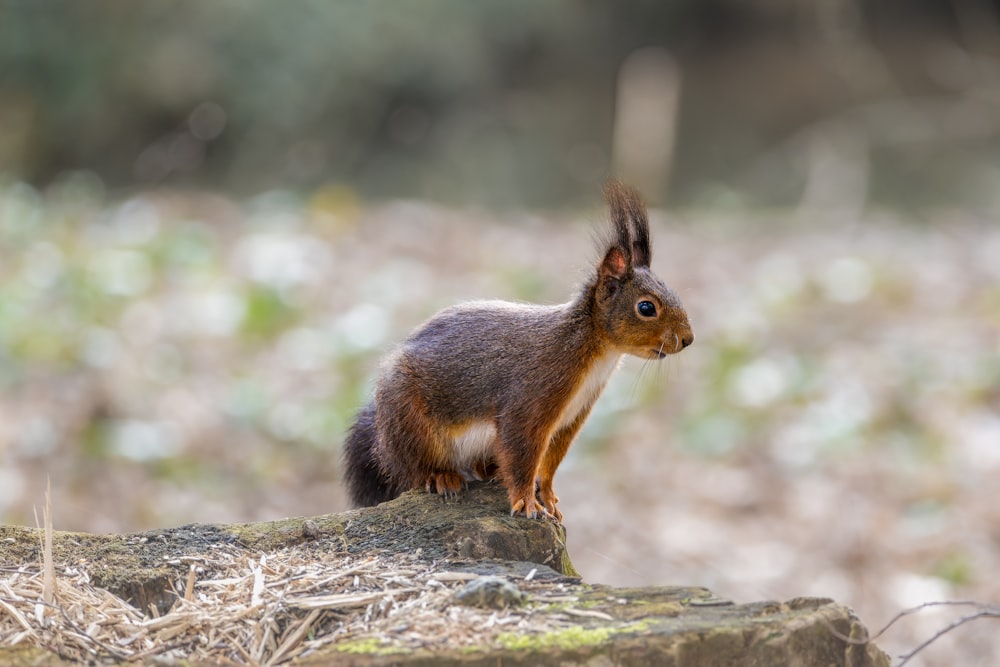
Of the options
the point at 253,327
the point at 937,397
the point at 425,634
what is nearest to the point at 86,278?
the point at 253,327

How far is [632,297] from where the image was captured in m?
2.82

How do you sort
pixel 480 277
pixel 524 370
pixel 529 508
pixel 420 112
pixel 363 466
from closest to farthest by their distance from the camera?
pixel 529 508
pixel 524 370
pixel 363 466
pixel 480 277
pixel 420 112

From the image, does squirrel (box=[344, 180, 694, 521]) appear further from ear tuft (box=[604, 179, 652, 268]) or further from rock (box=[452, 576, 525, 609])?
rock (box=[452, 576, 525, 609])

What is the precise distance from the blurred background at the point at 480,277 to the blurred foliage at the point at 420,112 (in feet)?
0.17

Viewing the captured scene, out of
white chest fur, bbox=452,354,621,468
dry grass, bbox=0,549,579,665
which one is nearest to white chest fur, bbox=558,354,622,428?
white chest fur, bbox=452,354,621,468

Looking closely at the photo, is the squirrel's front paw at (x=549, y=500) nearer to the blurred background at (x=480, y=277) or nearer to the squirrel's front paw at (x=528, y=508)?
the squirrel's front paw at (x=528, y=508)

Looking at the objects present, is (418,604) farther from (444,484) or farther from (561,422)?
(561,422)

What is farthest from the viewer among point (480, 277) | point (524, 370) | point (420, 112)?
point (420, 112)

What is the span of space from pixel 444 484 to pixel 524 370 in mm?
340

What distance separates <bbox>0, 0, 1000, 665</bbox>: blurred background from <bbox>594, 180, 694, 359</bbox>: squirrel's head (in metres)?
0.14

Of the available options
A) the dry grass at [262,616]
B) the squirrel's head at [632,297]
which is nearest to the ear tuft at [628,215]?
the squirrel's head at [632,297]

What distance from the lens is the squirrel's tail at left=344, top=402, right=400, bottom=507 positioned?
10.3ft

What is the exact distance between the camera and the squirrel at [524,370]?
2775mm

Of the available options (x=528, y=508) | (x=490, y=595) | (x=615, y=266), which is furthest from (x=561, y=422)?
(x=490, y=595)
